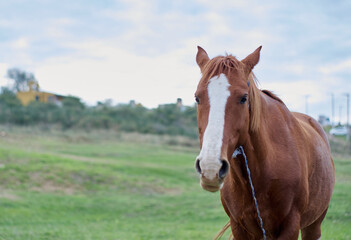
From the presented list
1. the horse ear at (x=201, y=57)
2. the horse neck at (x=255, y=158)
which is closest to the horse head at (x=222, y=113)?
the horse neck at (x=255, y=158)

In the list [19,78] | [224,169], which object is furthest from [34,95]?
[224,169]

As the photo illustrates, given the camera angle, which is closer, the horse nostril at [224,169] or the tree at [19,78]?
the horse nostril at [224,169]

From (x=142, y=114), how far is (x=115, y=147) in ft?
57.1

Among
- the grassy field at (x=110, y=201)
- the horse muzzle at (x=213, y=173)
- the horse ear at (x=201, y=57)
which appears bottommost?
the grassy field at (x=110, y=201)

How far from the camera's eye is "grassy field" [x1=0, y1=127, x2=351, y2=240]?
8961mm

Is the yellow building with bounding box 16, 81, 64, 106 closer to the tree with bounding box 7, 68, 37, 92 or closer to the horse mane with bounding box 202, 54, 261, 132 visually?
the tree with bounding box 7, 68, 37, 92

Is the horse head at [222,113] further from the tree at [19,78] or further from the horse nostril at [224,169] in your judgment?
the tree at [19,78]

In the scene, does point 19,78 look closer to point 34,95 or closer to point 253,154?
point 34,95

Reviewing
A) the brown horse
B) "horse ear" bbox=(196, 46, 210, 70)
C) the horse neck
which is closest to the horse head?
the brown horse

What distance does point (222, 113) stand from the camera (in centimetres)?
246

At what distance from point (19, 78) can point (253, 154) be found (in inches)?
2749

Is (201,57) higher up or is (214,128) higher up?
(201,57)

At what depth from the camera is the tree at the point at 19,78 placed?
6525 cm

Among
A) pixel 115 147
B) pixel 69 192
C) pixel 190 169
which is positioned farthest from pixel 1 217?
pixel 115 147
